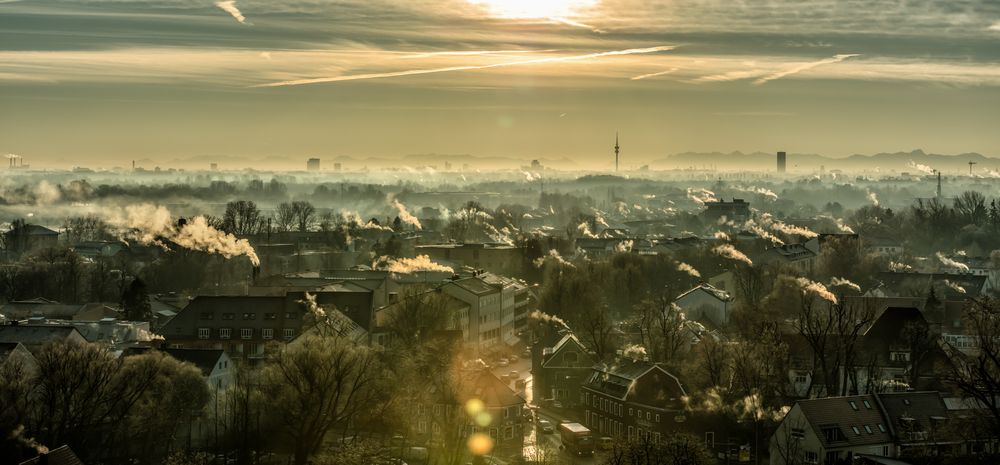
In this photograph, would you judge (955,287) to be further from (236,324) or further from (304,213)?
(304,213)

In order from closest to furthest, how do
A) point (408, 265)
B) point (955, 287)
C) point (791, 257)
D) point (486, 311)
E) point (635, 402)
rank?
1. point (635, 402)
2. point (486, 311)
3. point (955, 287)
4. point (408, 265)
5. point (791, 257)

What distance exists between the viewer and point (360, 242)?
94.6 meters

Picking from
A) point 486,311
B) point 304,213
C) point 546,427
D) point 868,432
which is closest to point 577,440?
point 546,427

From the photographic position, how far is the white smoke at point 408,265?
68.3 m

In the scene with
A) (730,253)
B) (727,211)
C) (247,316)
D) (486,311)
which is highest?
(247,316)

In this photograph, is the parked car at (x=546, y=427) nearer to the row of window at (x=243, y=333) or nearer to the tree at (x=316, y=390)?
the tree at (x=316, y=390)

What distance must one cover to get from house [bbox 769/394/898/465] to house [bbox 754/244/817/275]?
4329cm

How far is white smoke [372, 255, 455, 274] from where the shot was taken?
224 ft

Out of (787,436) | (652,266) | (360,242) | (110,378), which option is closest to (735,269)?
(652,266)

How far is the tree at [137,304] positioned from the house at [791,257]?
40.6 meters

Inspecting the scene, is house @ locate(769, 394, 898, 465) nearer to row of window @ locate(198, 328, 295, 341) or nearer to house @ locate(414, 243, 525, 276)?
row of window @ locate(198, 328, 295, 341)

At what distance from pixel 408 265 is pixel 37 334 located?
3039 cm

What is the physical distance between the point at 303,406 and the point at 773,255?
53224 mm

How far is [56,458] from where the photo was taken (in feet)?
87.6
